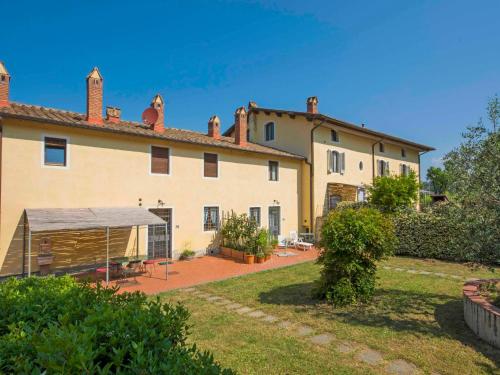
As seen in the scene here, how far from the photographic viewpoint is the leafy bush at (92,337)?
6.91ft

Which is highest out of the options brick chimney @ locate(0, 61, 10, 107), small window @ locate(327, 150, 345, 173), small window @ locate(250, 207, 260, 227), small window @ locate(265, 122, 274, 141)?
small window @ locate(265, 122, 274, 141)

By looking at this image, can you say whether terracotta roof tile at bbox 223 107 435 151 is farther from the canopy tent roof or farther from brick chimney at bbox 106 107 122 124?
the canopy tent roof

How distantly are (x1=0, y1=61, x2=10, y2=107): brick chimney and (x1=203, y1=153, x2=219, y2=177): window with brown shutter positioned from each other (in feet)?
27.3

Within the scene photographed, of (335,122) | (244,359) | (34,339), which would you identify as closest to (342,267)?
(244,359)

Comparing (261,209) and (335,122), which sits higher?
(335,122)

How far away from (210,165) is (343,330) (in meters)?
11.4

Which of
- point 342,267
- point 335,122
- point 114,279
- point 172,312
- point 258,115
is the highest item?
point 258,115

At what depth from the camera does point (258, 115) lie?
22.9 meters

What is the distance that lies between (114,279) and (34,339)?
9.77 metres

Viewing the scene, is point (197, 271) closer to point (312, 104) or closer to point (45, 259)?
point (45, 259)

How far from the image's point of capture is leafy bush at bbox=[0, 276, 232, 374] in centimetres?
211

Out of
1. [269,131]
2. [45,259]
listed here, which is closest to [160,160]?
[45,259]

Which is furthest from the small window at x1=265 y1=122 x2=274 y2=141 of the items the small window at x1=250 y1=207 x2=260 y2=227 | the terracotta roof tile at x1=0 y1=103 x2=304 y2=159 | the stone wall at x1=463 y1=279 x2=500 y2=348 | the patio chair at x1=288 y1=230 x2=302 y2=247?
the stone wall at x1=463 y1=279 x2=500 y2=348

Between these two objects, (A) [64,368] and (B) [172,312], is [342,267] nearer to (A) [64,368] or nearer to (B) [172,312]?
(B) [172,312]
